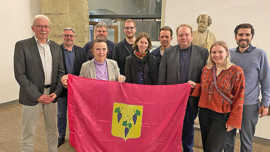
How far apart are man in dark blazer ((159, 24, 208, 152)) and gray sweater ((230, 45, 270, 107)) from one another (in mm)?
405

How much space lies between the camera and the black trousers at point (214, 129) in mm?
1854

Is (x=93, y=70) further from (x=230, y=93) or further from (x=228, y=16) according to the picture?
(x=228, y=16)

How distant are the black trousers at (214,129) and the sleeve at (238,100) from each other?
0.09 metres

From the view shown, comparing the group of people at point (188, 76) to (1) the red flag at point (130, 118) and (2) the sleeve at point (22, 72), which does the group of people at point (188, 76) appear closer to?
(2) the sleeve at point (22, 72)

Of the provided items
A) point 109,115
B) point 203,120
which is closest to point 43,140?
point 109,115

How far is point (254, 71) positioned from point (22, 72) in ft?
8.51

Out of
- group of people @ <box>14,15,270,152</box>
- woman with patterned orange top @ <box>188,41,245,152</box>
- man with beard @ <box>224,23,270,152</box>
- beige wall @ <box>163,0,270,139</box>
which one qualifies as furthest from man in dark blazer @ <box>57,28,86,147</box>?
beige wall @ <box>163,0,270,139</box>

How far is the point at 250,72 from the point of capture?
2061mm

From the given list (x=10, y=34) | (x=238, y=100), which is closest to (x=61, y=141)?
(x=238, y=100)

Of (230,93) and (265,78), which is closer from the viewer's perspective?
(230,93)

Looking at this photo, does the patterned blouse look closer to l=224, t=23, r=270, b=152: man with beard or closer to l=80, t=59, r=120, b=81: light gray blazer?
l=224, t=23, r=270, b=152: man with beard

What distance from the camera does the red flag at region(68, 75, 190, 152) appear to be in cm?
209

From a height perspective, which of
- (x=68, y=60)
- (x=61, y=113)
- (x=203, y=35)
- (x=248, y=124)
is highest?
(x=203, y=35)

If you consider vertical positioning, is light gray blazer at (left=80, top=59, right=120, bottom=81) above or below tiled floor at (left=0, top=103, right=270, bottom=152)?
above
